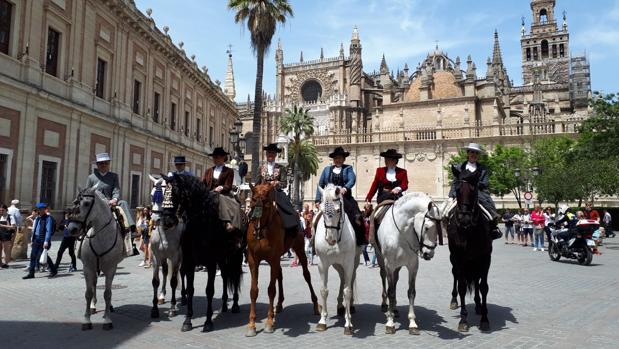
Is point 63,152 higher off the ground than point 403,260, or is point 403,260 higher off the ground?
point 63,152

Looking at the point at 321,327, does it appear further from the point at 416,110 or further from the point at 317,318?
the point at 416,110

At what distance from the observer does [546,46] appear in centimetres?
9862

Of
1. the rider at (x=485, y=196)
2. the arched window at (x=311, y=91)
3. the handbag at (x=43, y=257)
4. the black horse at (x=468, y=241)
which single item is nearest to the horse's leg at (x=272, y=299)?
the black horse at (x=468, y=241)

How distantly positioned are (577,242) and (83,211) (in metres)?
15.6

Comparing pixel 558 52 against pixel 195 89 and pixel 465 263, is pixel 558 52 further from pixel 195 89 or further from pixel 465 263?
pixel 465 263

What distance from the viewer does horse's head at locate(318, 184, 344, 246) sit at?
5.85m

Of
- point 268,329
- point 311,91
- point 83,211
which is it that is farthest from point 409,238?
point 311,91

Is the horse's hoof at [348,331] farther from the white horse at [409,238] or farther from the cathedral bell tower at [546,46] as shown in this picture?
the cathedral bell tower at [546,46]

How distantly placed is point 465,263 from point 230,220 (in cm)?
375

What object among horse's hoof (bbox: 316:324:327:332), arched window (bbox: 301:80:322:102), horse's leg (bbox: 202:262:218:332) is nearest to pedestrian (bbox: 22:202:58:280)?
horse's leg (bbox: 202:262:218:332)

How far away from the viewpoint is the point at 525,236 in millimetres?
23141

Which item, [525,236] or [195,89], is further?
[195,89]

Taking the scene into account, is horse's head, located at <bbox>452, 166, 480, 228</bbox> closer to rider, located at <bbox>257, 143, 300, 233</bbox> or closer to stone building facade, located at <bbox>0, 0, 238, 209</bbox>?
rider, located at <bbox>257, 143, 300, 233</bbox>

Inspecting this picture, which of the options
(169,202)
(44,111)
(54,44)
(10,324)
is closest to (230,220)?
(169,202)
